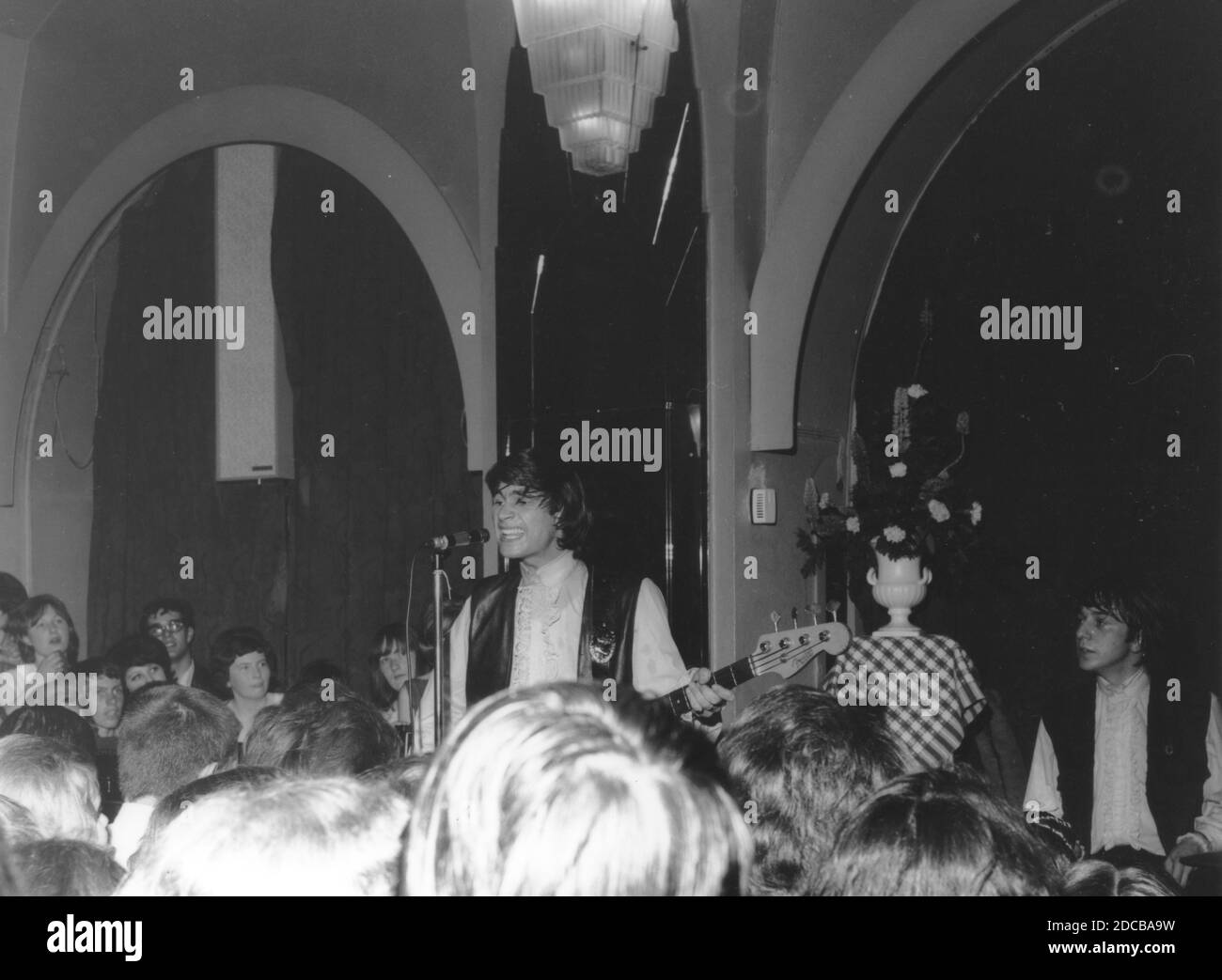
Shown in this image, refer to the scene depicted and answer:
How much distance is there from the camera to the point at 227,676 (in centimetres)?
371

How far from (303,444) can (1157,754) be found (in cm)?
298

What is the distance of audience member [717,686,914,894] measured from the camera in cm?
136

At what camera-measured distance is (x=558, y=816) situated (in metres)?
0.85

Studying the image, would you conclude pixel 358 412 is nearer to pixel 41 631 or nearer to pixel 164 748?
pixel 41 631

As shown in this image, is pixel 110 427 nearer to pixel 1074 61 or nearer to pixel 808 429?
pixel 808 429

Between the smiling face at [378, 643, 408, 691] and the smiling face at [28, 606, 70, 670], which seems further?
the smiling face at [28, 606, 70, 670]

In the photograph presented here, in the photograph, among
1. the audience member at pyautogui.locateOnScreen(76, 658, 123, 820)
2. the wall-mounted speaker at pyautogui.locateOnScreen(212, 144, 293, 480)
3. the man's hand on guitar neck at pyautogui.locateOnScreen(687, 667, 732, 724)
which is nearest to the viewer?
the man's hand on guitar neck at pyautogui.locateOnScreen(687, 667, 732, 724)

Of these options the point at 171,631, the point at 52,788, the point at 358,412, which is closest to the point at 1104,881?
the point at 52,788

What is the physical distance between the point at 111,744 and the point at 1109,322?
2.85 metres

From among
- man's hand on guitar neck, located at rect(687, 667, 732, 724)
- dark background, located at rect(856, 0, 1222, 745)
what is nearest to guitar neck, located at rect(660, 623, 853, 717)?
man's hand on guitar neck, located at rect(687, 667, 732, 724)

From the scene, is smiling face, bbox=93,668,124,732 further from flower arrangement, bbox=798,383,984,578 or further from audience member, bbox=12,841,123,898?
audience member, bbox=12,841,123,898

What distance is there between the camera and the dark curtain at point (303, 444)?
420cm

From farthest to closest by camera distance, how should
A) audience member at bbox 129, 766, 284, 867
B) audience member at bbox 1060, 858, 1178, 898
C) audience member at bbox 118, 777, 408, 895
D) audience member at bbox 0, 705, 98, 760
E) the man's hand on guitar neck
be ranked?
the man's hand on guitar neck < audience member at bbox 0, 705, 98, 760 < audience member at bbox 129, 766, 284, 867 < audience member at bbox 1060, 858, 1178, 898 < audience member at bbox 118, 777, 408, 895
